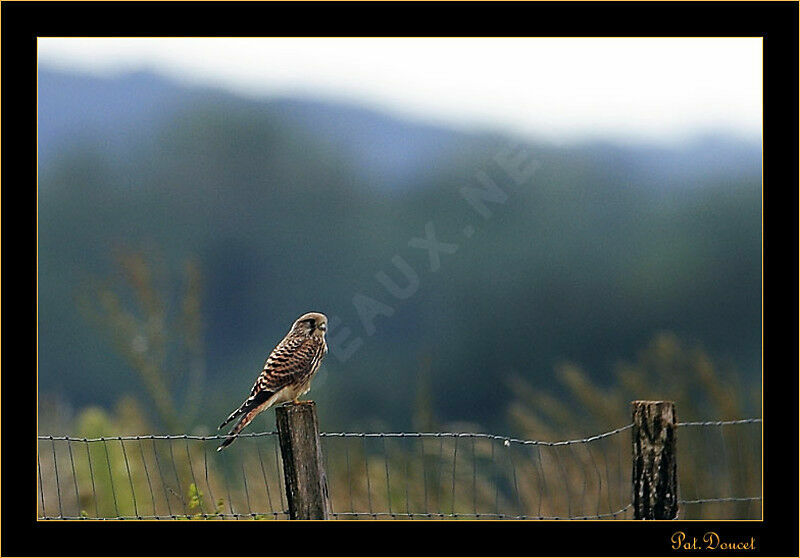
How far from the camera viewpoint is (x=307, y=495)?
537 cm

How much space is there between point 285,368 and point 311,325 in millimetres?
521

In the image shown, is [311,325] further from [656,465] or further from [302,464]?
[656,465]

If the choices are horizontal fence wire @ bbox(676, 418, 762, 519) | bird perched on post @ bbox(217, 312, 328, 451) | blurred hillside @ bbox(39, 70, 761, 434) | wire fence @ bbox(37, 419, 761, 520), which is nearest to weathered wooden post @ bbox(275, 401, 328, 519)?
bird perched on post @ bbox(217, 312, 328, 451)

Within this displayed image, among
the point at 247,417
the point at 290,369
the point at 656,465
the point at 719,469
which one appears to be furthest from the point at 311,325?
the point at 719,469

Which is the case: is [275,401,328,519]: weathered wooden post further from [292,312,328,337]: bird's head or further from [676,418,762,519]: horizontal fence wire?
[676,418,762,519]: horizontal fence wire

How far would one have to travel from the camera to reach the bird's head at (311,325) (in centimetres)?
775

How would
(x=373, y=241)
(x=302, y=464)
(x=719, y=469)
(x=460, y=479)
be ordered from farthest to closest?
1. (x=373, y=241)
2. (x=460, y=479)
3. (x=719, y=469)
4. (x=302, y=464)

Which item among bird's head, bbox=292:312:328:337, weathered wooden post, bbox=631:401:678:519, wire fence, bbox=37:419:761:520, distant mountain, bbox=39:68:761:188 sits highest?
distant mountain, bbox=39:68:761:188

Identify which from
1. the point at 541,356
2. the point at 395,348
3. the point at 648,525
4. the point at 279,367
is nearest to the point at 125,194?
the point at 395,348

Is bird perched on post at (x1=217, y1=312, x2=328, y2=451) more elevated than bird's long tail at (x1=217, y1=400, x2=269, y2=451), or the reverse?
bird perched on post at (x1=217, y1=312, x2=328, y2=451)

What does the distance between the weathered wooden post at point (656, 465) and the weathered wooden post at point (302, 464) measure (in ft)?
5.14

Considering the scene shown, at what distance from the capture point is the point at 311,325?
25.5 ft

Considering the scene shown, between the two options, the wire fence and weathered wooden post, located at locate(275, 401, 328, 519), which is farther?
the wire fence

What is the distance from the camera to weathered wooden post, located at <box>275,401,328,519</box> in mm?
5363
